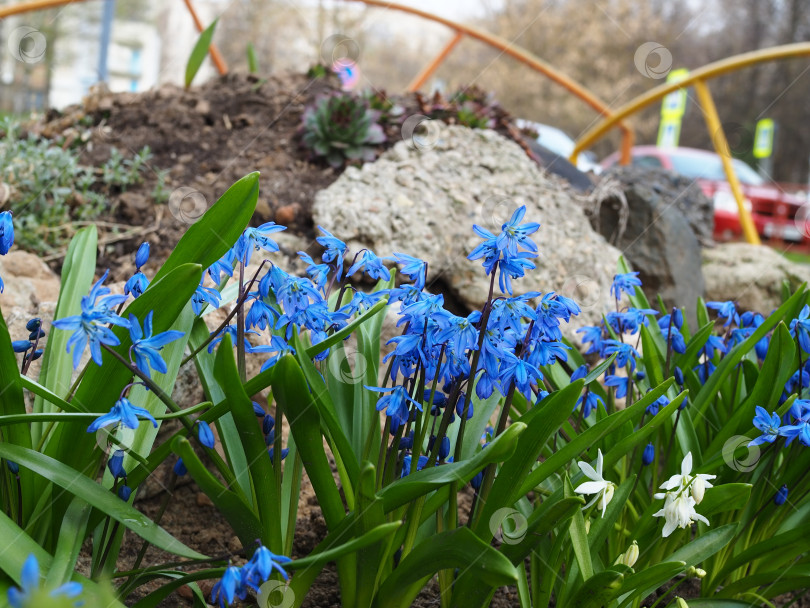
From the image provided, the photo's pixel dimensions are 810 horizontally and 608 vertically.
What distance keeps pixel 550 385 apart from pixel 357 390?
72 centimetres

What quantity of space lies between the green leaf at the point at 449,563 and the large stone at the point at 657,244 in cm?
308

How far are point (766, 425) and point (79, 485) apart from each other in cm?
157

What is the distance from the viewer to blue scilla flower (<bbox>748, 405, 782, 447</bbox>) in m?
1.83

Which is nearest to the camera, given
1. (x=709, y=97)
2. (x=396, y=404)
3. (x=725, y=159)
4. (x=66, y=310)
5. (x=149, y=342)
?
(x=149, y=342)

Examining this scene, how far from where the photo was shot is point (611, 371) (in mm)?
2170

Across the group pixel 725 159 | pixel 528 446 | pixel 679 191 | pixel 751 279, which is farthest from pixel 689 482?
pixel 725 159

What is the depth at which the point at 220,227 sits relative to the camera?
161 cm

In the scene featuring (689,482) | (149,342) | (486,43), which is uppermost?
(486,43)

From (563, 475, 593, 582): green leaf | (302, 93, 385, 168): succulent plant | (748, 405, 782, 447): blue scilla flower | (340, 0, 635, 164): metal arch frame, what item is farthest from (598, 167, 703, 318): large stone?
(563, 475, 593, 582): green leaf

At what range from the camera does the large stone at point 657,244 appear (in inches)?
174

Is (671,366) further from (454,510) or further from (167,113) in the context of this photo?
(167,113)

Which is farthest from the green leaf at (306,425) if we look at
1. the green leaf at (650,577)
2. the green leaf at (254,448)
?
the green leaf at (650,577)

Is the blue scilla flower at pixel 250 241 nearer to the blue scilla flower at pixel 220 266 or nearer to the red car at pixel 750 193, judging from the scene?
the blue scilla flower at pixel 220 266

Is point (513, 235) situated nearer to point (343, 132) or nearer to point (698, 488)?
point (698, 488)
